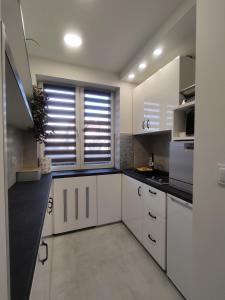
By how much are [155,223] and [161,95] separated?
148 centimetres

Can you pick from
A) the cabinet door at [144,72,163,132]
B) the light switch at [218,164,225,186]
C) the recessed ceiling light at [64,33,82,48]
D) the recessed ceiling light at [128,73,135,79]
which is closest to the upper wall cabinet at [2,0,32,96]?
the recessed ceiling light at [64,33,82,48]

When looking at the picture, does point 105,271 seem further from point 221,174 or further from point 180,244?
point 221,174

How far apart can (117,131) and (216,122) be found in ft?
6.51

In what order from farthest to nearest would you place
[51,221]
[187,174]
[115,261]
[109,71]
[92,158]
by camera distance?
[92,158] < [109,71] < [51,221] < [115,261] < [187,174]

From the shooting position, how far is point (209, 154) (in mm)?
908

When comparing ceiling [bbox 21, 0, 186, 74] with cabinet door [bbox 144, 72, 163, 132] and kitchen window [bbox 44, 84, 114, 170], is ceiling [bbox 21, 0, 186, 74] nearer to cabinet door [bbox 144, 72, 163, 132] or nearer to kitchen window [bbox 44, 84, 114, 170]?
cabinet door [bbox 144, 72, 163, 132]

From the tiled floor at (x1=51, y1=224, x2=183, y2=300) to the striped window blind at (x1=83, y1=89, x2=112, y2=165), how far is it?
1232mm

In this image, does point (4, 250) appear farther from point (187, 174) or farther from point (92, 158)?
point (92, 158)

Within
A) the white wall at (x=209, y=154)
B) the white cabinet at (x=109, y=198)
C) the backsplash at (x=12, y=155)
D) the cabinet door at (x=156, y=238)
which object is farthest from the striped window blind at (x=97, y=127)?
the white wall at (x=209, y=154)

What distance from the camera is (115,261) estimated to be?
5.75 ft

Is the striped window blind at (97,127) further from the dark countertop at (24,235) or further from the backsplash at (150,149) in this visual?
the dark countertop at (24,235)

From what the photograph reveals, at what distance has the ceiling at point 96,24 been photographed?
1.35 metres

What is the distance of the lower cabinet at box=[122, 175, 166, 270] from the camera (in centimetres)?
158

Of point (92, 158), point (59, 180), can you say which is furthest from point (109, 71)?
point (59, 180)
